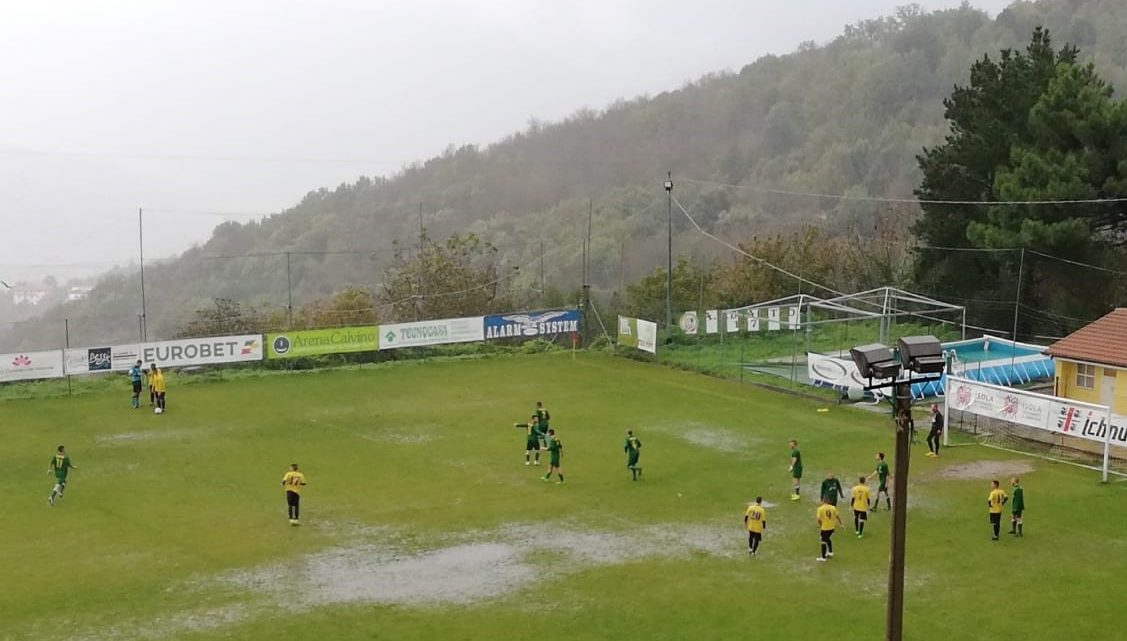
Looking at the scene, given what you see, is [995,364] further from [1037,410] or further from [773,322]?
[773,322]

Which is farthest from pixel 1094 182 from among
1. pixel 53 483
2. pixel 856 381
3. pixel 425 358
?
pixel 53 483

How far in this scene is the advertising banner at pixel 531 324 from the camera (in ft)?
182

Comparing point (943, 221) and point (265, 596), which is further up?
point (943, 221)

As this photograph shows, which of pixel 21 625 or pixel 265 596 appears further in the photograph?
pixel 265 596

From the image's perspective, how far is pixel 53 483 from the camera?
3095 cm

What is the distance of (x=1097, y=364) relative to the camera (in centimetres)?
3672

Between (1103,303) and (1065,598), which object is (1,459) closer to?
(1065,598)

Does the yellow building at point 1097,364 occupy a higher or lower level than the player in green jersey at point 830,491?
higher

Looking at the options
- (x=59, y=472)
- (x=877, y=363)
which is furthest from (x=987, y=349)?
(x=59, y=472)

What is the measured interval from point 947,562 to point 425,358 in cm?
3372

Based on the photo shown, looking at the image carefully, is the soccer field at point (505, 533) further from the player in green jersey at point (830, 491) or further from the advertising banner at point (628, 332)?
the advertising banner at point (628, 332)

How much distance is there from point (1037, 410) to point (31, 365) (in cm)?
3688

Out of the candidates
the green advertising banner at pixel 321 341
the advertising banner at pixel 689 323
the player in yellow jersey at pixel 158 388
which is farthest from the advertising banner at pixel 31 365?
the advertising banner at pixel 689 323

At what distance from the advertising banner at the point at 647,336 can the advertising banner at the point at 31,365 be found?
24827 mm
